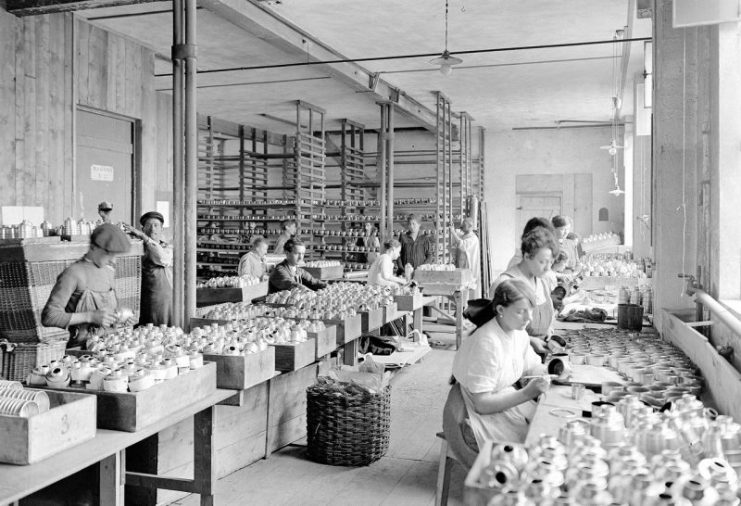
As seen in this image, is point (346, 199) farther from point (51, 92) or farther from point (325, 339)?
point (325, 339)

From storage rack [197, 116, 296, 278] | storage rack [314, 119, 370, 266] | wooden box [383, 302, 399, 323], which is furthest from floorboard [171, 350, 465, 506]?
storage rack [197, 116, 296, 278]

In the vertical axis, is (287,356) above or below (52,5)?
below

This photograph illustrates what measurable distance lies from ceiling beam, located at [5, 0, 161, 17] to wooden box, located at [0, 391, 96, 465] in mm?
5562

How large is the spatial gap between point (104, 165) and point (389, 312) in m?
5.07

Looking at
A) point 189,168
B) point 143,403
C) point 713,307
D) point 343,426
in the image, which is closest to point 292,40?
point 189,168

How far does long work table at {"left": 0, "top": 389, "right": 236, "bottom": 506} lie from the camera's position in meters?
2.48

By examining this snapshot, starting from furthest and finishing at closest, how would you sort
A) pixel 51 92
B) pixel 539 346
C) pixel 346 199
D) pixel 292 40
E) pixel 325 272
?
1. pixel 346 199
2. pixel 325 272
3. pixel 292 40
4. pixel 51 92
5. pixel 539 346

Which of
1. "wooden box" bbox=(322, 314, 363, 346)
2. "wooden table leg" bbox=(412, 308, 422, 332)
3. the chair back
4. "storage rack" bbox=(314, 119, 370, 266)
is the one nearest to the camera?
the chair back

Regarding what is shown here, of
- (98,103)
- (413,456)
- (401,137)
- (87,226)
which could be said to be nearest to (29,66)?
(98,103)

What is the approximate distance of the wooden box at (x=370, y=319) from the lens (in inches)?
254

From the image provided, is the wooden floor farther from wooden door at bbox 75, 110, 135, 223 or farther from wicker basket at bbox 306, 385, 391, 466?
wooden door at bbox 75, 110, 135, 223

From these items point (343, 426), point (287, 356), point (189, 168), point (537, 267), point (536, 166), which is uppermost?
point (536, 166)

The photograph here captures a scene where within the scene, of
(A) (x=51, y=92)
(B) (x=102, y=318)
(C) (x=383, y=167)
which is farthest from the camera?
(C) (x=383, y=167)

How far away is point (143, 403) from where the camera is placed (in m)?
3.13
